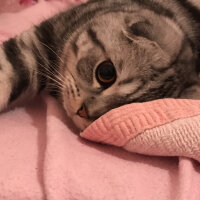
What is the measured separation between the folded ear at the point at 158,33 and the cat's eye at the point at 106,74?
0.10 metres

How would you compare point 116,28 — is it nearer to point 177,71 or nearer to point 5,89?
point 177,71

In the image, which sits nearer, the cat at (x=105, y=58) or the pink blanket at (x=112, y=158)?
the pink blanket at (x=112, y=158)

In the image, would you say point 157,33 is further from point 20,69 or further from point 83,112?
point 20,69

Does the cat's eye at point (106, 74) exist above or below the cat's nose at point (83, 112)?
above

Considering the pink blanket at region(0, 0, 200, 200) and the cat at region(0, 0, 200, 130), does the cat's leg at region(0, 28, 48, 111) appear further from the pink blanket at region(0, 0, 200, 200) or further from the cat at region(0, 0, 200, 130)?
the pink blanket at region(0, 0, 200, 200)

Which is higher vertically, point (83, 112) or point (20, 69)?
point (20, 69)

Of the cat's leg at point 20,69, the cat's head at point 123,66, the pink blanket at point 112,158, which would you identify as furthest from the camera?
the cat's leg at point 20,69

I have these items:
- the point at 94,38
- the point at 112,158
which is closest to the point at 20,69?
the point at 94,38

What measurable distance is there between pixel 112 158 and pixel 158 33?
0.40 m

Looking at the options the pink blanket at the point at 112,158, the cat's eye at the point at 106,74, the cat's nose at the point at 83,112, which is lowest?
the pink blanket at the point at 112,158

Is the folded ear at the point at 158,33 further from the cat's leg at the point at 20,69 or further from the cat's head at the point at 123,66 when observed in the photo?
the cat's leg at the point at 20,69

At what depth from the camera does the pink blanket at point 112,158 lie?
2.37ft

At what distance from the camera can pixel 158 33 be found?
98cm

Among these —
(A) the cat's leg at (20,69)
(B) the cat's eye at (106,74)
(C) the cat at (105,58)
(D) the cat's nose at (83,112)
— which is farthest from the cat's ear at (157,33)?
(A) the cat's leg at (20,69)
